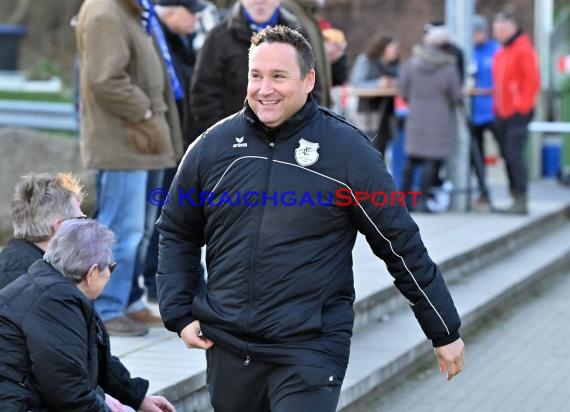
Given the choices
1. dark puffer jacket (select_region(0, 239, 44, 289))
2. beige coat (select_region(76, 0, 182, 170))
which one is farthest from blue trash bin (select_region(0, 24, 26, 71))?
dark puffer jacket (select_region(0, 239, 44, 289))

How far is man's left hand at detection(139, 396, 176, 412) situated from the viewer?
4715 millimetres

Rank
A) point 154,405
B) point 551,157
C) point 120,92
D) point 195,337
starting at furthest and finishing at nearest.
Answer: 1. point 551,157
2. point 120,92
3. point 154,405
4. point 195,337

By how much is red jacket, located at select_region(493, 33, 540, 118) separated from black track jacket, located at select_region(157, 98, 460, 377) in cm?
867

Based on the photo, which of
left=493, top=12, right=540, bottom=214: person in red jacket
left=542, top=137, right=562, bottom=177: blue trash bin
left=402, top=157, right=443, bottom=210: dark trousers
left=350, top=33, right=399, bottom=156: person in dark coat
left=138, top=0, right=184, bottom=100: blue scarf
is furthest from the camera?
left=542, top=137, right=562, bottom=177: blue trash bin

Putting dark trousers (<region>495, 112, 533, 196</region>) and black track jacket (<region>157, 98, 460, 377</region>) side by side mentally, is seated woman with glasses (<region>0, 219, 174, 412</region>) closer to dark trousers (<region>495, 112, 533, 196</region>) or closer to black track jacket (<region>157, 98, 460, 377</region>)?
black track jacket (<region>157, 98, 460, 377</region>)

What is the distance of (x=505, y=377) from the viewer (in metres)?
7.54

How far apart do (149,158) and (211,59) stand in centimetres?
86

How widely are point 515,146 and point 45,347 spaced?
Answer: 30.3 ft

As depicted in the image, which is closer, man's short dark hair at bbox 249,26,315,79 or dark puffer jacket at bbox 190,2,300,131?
man's short dark hair at bbox 249,26,315,79

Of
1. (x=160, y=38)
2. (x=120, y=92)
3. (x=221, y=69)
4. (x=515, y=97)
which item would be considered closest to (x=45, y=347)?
(x=120, y=92)

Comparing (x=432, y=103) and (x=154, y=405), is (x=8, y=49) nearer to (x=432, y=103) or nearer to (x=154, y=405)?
(x=432, y=103)

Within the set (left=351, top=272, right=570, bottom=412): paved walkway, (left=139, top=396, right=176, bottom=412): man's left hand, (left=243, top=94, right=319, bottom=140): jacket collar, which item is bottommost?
(left=351, top=272, right=570, bottom=412): paved walkway

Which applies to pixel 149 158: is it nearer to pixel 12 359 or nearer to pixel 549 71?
pixel 12 359

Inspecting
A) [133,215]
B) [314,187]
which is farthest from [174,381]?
[314,187]
